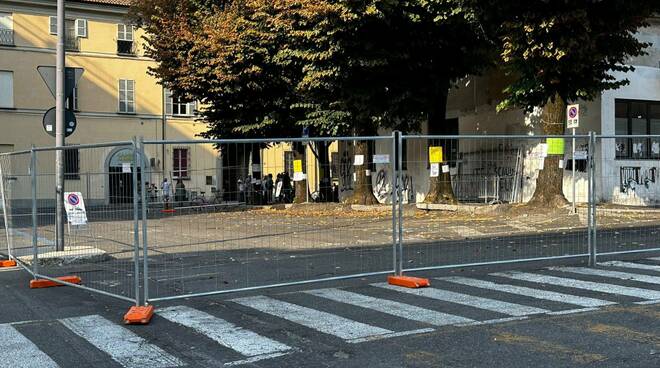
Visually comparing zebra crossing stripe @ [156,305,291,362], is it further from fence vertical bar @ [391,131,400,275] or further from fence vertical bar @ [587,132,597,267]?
fence vertical bar @ [587,132,597,267]

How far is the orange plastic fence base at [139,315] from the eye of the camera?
22.9ft

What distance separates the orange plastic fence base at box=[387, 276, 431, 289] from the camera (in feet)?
29.5

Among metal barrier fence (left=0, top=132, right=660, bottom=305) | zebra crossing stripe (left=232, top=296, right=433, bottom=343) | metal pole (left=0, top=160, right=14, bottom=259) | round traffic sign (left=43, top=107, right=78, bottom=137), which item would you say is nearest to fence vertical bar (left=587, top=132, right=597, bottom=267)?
metal barrier fence (left=0, top=132, right=660, bottom=305)

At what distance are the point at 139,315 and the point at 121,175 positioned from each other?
1.92m

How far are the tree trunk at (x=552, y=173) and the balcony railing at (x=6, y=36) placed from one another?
32.5 meters

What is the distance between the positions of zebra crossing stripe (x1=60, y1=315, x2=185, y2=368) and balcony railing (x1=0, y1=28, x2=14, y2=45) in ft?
120

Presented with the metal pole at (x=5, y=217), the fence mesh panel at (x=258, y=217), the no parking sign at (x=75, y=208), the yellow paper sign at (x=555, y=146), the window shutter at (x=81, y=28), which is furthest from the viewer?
the window shutter at (x=81, y=28)

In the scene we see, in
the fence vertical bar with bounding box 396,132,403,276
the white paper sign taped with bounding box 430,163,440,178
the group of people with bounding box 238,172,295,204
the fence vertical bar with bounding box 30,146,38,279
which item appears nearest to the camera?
the group of people with bounding box 238,172,295,204

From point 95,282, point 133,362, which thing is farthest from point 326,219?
point 133,362

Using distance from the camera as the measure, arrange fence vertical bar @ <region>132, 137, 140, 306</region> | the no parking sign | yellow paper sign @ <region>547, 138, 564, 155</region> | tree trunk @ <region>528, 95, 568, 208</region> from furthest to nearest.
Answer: tree trunk @ <region>528, 95, 568, 208</region>, yellow paper sign @ <region>547, 138, 564, 155</region>, the no parking sign, fence vertical bar @ <region>132, 137, 140, 306</region>

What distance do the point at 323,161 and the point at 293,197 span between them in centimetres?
76

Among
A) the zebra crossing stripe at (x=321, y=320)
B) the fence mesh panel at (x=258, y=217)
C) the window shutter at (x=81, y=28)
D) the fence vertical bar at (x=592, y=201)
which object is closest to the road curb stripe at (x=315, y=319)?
the zebra crossing stripe at (x=321, y=320)

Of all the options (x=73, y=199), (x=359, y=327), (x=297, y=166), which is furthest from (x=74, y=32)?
(x=359, y=327)

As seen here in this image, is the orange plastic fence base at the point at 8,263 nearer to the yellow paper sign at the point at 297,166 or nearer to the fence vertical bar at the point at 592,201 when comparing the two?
the yellow paper sign at the point at 297,166
